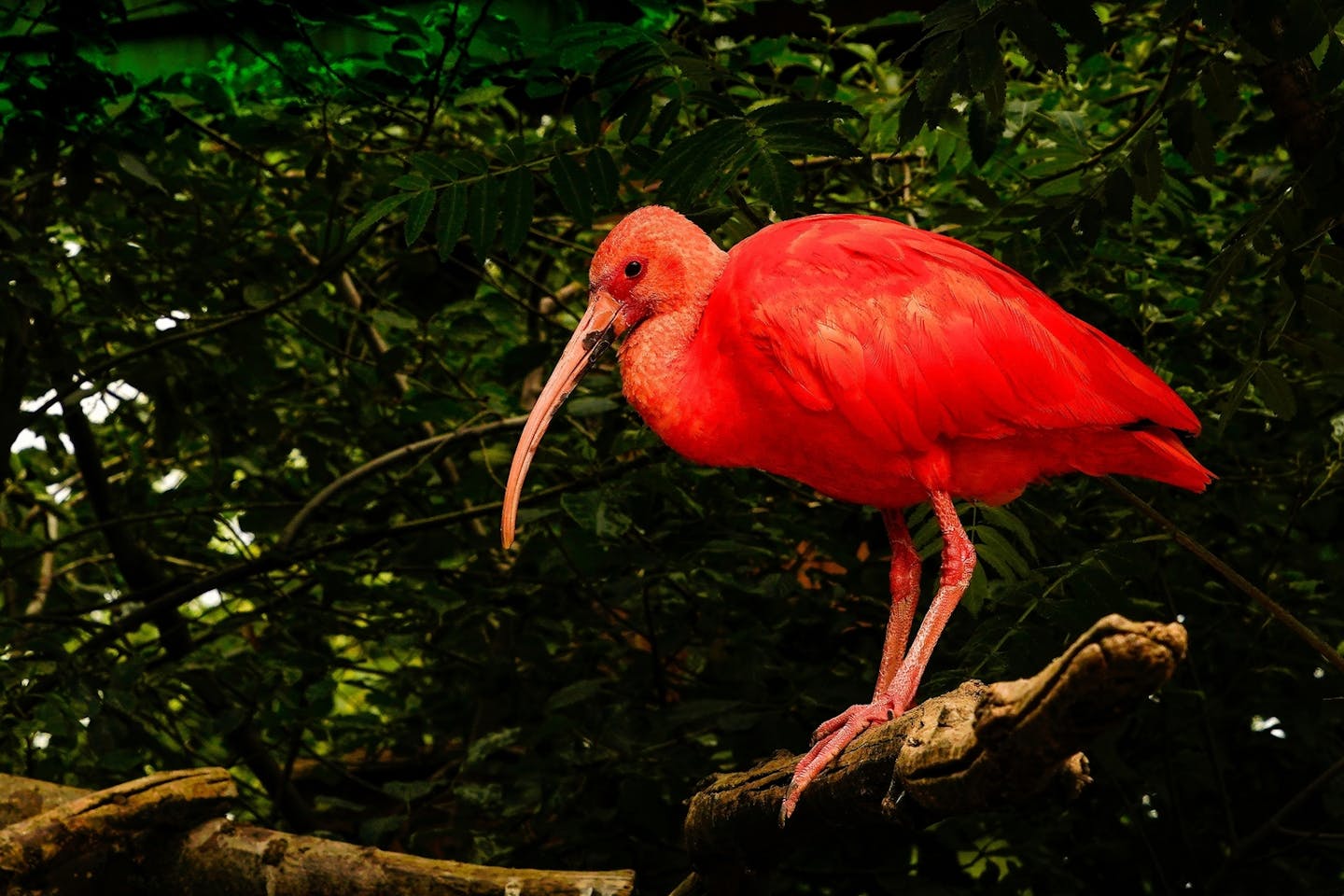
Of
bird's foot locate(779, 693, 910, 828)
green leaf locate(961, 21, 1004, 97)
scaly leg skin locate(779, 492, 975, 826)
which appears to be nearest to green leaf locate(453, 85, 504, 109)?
green leaf locate(961, 21, 1004, 97)

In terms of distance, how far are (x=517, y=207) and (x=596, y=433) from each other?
1.48m

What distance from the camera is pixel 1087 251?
373 centimetres

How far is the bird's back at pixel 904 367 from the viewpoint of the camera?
8.86 feet

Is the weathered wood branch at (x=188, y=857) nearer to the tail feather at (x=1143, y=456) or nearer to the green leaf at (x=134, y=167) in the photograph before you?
the tail feather at (x=1143, y=456)

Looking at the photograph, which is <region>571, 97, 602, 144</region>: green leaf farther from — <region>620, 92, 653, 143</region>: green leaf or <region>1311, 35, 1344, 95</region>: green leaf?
<region>1311, 35, 1344, 95</region>: green leaf

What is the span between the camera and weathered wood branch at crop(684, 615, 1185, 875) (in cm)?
161

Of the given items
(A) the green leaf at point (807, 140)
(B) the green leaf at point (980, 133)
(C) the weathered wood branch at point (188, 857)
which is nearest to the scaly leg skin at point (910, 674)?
(C) the weathered wood branch at point (188, 857)

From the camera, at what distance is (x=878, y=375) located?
8.83 feet

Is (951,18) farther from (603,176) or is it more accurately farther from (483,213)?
(483,213)

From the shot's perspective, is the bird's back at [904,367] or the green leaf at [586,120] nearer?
the bird's back at [904,367]

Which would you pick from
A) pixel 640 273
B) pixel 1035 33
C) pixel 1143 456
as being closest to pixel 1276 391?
pixel 1143 456

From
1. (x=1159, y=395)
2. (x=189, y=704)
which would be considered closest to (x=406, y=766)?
(x=189, y=704)

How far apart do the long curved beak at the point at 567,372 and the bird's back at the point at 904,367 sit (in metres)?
0.24

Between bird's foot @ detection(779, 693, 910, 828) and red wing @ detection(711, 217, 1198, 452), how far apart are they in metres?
0.51
